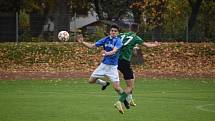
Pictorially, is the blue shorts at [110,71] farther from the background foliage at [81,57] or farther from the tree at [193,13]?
the tree at [193,13]

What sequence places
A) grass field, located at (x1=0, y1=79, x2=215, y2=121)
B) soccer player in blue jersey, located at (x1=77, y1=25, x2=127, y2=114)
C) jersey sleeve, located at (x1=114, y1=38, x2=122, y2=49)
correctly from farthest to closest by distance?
soccer player in blue jersey, located at (x1=77, y1=25, x2=127, y2=114) → jersey sleeve, located at (x1=114, y1=38, x2=122, y2=49) → grass field, located at (x1=0, y1=79, x2=215, y2=121)

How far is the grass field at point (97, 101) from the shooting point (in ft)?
53.8

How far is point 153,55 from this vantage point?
4166 cm

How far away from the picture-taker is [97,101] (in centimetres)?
2048

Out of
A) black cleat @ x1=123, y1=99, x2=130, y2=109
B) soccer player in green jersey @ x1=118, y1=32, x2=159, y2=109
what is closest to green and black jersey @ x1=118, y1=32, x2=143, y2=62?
soccer player in green jersey @ x1=118, y1=32, x2=159, y2=109

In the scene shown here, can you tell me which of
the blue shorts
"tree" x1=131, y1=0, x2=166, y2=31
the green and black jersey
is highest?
"tree" x1=131, y1=0, x2=166, y2=31

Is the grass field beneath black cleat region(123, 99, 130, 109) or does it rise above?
beneath

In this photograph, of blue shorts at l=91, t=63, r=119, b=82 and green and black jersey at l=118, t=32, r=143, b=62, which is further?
green and black jersey at l=118, t=32, r=143, b=62

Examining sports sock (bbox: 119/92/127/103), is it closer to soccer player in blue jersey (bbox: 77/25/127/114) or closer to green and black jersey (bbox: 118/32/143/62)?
soccer player in blue jersey (bbox: 77/25/127/114)

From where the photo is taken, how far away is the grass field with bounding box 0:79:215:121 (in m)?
16.4

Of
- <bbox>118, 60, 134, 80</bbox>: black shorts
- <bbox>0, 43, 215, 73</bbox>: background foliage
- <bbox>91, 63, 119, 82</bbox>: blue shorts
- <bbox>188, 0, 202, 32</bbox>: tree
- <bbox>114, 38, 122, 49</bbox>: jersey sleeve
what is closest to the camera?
<bbox>114, 38, 122, 49</bbox>: jersey sleeve

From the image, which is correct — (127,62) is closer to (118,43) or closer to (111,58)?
(111,58)

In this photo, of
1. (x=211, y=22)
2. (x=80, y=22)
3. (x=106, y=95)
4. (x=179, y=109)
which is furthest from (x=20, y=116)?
(x=80, y=22)

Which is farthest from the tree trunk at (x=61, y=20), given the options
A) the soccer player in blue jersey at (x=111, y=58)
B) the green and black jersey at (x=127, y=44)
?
the soccer player in blue jersey at (x=111, y=58)
